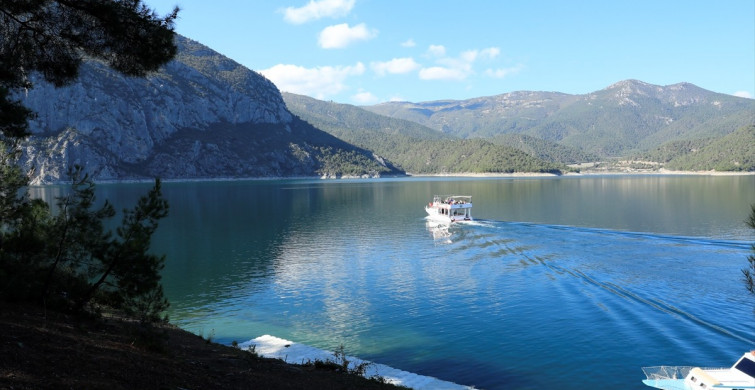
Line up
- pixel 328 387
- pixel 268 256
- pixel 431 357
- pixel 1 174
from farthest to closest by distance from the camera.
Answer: pixel 268 256
pixel 431 357
pixel 1 174
pixel 328 387

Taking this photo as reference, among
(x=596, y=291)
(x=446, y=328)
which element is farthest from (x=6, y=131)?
(x=596, y=291)

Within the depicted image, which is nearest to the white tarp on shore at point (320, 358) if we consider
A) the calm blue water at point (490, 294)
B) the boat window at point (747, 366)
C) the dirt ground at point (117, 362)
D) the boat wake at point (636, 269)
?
the calm blue water at point (490, 294)

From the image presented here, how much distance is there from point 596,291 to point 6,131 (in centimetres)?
3818

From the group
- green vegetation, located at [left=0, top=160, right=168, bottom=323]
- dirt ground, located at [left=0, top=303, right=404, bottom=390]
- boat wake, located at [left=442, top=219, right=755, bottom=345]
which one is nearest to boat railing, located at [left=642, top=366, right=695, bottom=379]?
boat wake, located at [left=442, top=219, right=755, bottom=345]

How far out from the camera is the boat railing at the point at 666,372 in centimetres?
2164

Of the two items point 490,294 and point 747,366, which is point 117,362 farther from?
point 490,294

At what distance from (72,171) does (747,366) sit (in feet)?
93.6

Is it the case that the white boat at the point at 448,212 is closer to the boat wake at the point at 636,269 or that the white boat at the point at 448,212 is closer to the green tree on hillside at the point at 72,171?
the boat wake at the point at 636,269

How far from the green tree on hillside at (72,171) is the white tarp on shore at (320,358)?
726 cm

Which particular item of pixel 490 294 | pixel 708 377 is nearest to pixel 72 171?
pixel 708 377

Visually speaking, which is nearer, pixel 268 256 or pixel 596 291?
pixel 596 291

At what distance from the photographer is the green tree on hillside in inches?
576

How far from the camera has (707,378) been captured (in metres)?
20.1

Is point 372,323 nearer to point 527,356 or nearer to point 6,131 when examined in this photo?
point 527,356
